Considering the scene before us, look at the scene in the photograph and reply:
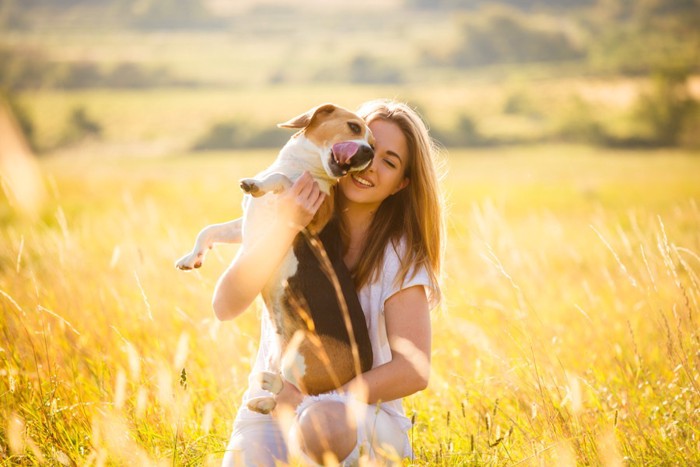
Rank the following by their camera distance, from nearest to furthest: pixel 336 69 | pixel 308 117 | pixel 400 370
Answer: pixel 400 370, pixel 308 117, pixel 336 69

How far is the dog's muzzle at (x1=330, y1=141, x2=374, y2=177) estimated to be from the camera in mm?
3062

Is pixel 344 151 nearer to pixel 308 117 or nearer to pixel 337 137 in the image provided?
pixel 337 137

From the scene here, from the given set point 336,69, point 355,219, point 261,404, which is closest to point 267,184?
point 355,219

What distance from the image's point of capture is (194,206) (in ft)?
45.5

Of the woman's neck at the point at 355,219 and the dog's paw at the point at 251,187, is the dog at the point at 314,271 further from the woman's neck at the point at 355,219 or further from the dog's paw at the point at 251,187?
the woman's neck at the point at 355,219

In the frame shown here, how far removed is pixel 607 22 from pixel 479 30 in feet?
84.4

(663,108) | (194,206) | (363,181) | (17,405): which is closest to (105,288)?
(17,405)

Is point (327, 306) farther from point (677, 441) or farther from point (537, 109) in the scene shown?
point (537, 109)

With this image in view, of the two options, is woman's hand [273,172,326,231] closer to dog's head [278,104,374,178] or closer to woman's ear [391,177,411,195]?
dog's head [278,104,374,178]

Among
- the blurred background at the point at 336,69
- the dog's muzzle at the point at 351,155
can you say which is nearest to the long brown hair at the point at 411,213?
the dog's muzzle at the point at 351,155

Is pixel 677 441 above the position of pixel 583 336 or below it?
above

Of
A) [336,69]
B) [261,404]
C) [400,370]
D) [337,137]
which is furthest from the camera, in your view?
[336,69]

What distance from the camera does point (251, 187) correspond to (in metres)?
2.90

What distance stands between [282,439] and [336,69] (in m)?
68.7
